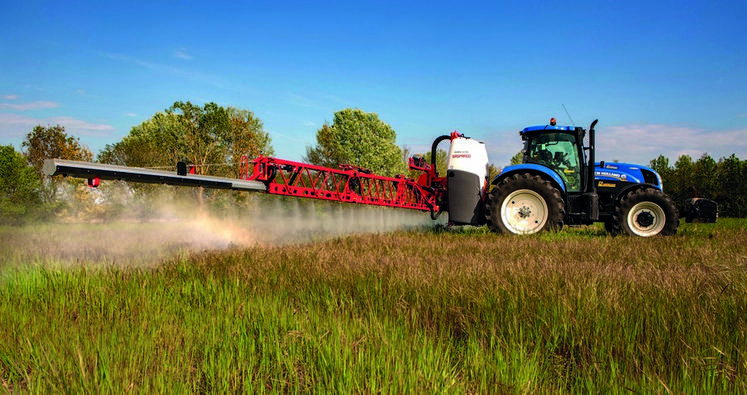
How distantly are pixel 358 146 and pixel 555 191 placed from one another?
95.1 ft

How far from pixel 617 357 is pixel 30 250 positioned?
7.69 metres

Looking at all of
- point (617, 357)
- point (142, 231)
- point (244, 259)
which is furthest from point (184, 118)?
point (617, 357)

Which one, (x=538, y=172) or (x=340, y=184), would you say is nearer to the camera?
(x=340, y=184)

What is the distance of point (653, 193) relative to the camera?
8781mm

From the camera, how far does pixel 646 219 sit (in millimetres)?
8883

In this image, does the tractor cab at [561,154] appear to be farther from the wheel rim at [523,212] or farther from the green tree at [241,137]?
the green tree at [241,137]

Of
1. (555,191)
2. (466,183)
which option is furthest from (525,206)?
(466,183)

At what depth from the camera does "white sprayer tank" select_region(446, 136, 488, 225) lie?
952 cm

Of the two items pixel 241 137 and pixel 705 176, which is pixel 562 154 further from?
pixel 705 176

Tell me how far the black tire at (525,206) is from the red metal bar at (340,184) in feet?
6.56

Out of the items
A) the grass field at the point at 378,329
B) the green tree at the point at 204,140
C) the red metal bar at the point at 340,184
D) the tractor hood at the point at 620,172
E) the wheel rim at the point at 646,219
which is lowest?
the grass field at the point at 378,329

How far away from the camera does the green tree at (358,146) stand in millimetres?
36719

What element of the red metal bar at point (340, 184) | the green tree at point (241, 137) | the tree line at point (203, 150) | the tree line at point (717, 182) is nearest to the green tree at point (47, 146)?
the tree line at point (203, 150)

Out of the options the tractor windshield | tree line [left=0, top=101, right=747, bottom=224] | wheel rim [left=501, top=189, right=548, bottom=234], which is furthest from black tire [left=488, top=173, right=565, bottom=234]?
tree line [left=0, top=101, right=747, bottom=224]
